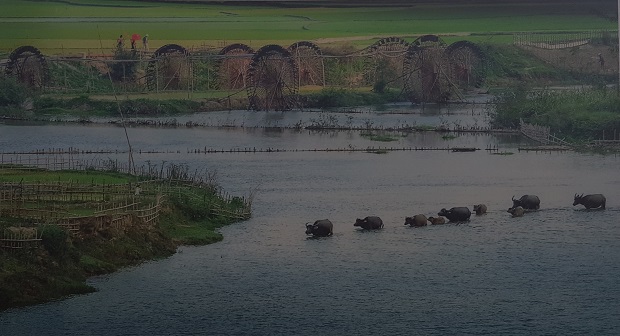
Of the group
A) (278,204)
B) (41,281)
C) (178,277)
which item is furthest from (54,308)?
(278,204)

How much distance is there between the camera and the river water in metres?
9.23

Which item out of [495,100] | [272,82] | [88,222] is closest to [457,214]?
[88,222]

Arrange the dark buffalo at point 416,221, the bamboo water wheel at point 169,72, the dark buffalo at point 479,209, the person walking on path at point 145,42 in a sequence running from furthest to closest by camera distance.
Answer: the bamboo water wheel at point 169,72 → the person walking on path at point 145,42 → the dark buffalo at point 479,209 → the dark buffalo at point 416,221

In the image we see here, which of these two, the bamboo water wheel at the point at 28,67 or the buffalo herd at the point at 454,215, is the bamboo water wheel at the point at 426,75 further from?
the buffalo herd at the point at 454,215

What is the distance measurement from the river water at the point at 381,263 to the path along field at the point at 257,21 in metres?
1.56

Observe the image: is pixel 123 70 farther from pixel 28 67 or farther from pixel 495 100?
pixel 495 100

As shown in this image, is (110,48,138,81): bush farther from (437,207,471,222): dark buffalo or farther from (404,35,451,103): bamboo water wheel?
(437,207,471,222): dark buffalo

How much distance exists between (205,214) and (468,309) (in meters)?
3.35

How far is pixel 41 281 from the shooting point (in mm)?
9539

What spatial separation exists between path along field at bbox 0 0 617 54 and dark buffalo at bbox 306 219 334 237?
2.38 meters

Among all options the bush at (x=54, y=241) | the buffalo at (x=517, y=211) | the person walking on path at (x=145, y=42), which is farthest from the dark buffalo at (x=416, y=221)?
the person walking on path at (x=145, y=42)

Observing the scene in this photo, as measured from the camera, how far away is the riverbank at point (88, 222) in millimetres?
9602

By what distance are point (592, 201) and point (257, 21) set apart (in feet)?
16.3

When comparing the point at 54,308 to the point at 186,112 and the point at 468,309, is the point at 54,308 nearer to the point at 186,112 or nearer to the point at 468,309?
the point at 468,309
